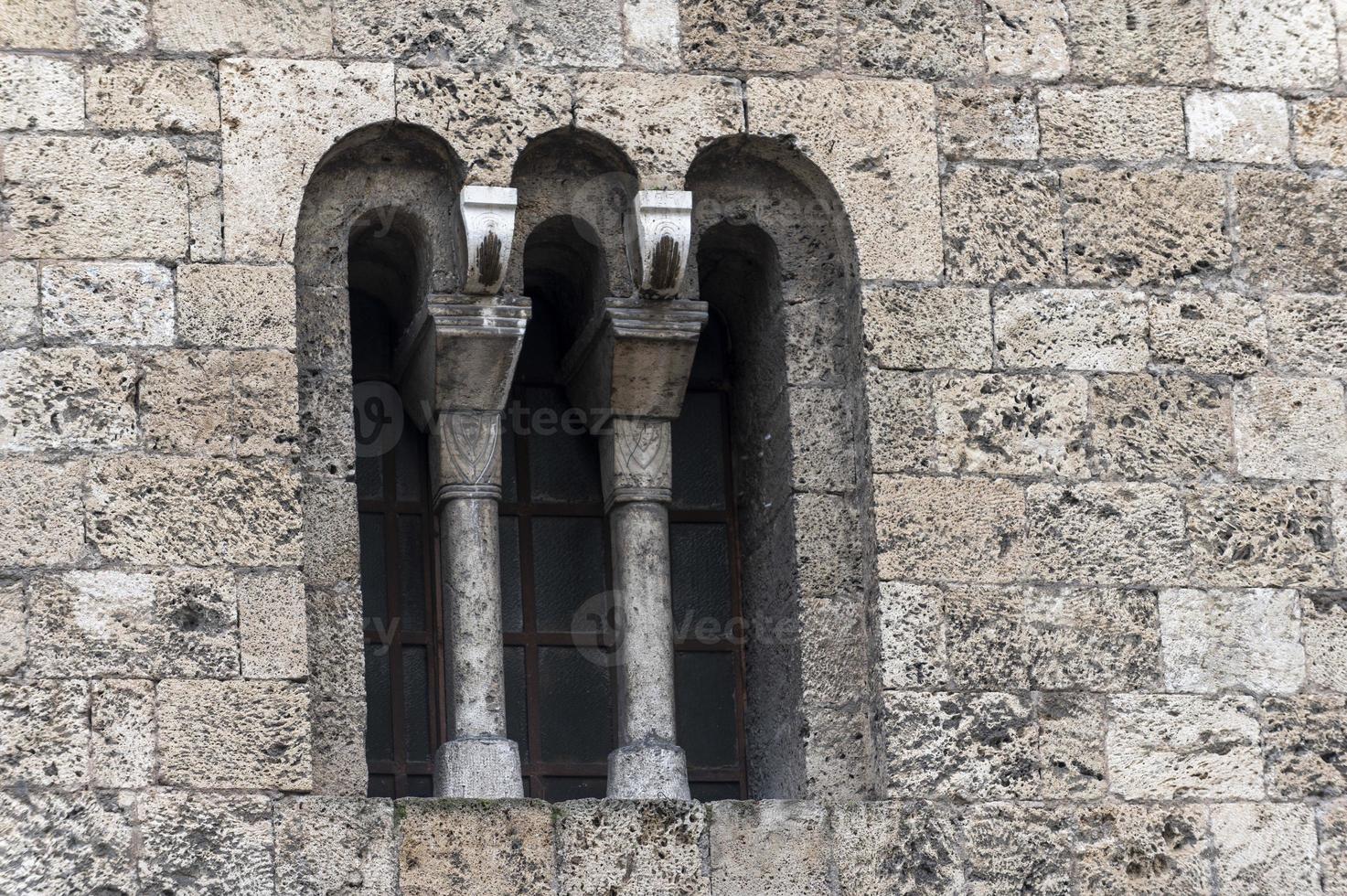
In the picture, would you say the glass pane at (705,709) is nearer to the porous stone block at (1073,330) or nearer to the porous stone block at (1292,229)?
the porous stone block at (1073,330)

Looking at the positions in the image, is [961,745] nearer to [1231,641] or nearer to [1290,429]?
[1231,641]

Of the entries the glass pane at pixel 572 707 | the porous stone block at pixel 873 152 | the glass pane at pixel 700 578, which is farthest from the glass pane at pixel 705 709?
the porous stone block at pixel 873 152

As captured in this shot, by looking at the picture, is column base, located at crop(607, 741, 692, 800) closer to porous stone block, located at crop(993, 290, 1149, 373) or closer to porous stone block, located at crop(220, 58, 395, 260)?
porous stone block, located at crop(993, 290, 1149, 373)

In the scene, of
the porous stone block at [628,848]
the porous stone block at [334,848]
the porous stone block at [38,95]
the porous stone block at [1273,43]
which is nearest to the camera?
the porous stone block at [334,848]

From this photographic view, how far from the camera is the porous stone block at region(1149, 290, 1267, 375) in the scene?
699cm

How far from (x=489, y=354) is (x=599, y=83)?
0.75 metres

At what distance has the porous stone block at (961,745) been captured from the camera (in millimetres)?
6559

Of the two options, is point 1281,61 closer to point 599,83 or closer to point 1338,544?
point 1338,544

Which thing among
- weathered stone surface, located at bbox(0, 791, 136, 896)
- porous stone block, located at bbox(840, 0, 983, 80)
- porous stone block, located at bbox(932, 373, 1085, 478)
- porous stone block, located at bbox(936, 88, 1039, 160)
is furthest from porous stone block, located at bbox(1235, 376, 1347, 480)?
weathered stone surface, located at bbox(0, 791, 136, 896)

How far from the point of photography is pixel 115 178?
6629mm

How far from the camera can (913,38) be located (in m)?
7.15

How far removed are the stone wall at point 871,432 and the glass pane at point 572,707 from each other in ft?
2.04

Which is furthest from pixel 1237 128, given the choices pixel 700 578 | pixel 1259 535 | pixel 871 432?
pixel 700 578

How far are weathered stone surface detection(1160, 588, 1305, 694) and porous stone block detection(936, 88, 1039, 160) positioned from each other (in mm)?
1195
